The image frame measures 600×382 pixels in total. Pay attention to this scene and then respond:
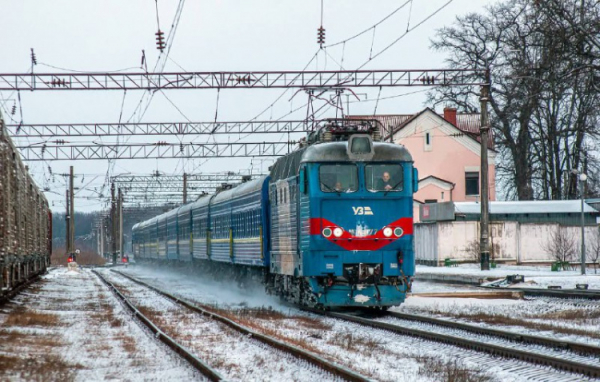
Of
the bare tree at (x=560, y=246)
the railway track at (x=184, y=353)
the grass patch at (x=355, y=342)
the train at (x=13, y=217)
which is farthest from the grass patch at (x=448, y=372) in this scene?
the bare tree at (x=560, y=246)

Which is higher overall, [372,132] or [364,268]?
[372,132]

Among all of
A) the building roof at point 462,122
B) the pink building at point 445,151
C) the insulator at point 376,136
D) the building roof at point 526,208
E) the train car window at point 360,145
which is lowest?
the building roof at point 526,208

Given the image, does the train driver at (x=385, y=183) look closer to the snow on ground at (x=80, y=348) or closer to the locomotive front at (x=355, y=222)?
the locomotive front at (x=355, y=222)

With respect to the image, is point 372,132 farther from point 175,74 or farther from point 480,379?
point 175,74

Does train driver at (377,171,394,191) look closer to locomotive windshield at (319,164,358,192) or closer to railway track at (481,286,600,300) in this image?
locomotive windshield at (319,164,358,192)

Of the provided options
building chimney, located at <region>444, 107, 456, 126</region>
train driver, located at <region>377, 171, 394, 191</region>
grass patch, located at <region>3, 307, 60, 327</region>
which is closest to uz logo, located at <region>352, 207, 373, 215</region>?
train driver, located at <region>377, 171, 394, 191</region>

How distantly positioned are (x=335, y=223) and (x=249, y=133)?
83.8 ft

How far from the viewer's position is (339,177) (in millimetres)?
17344

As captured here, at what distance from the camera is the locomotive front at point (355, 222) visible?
55.7 feet

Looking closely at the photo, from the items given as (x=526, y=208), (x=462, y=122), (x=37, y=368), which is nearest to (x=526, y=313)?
(x=37, y=368)

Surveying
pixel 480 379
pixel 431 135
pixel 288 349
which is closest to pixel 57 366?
pixel 288 349

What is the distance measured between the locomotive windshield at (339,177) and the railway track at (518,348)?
9.40 feet

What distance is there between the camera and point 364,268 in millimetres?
17000

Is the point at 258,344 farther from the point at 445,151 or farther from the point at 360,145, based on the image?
the point at 445,151
